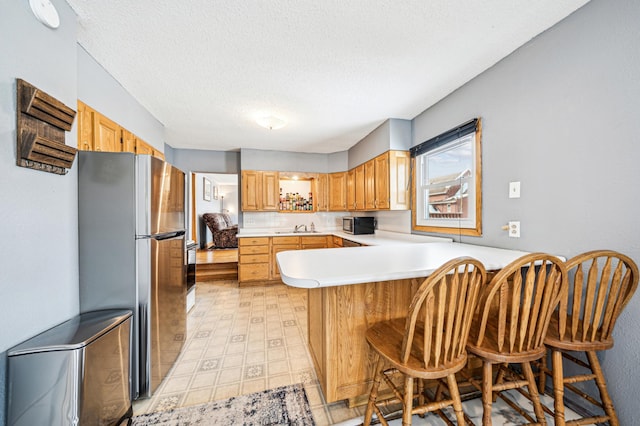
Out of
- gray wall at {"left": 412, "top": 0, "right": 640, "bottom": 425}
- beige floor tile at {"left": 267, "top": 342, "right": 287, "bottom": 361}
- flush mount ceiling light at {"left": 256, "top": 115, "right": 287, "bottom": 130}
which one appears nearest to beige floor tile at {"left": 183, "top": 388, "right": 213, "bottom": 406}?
beige floor tile at {"left": 267, "top": 342, "right": 287, "bottom": 361}

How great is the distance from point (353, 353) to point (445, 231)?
1764mm

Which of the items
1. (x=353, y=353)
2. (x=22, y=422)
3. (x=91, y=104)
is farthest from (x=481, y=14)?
(x=22, y=422)

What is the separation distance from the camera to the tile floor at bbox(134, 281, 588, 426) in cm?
158

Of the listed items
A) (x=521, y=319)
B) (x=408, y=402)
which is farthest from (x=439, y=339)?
(x=521, y=319)

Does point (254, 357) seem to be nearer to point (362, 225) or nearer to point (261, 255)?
point (261, 255)

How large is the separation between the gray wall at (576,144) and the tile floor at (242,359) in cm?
118

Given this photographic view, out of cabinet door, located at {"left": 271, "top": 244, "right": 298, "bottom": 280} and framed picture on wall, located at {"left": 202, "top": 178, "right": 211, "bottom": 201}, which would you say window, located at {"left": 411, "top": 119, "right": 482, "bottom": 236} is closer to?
cabinet door, located at {"left": 271, "top": 244, "right": 298, "bottom": 280}

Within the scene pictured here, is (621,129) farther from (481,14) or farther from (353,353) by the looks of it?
(353,353)

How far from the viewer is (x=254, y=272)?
4137mm

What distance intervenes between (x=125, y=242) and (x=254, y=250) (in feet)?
8.95

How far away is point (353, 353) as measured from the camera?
4.87 ft

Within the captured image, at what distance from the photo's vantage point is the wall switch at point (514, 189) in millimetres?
1867

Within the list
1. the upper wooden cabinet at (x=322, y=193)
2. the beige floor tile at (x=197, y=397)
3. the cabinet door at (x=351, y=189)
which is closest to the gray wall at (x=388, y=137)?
the cabinet door at (x=351, y=189)

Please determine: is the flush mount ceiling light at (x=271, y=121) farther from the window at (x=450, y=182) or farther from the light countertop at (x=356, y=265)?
the light countertop at (x=356, y=265)
